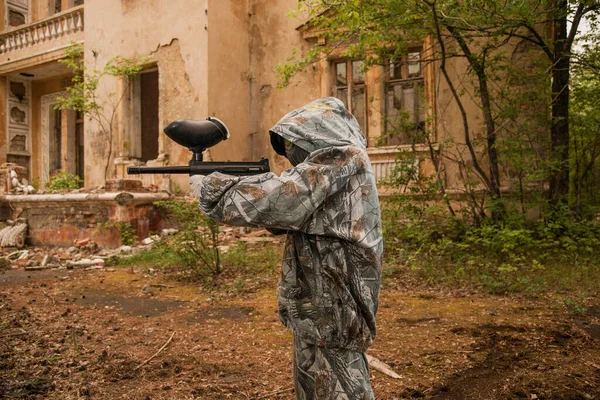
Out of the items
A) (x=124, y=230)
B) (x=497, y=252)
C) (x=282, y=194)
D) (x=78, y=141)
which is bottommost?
(x=497, y=252)

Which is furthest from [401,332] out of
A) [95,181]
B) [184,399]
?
[95,181]

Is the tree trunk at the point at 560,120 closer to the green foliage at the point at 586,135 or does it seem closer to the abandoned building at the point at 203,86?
the green foliage at the point at 586,135

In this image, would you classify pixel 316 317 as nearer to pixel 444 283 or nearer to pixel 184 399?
pixel 184 399

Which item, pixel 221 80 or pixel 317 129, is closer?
pixel 317 129

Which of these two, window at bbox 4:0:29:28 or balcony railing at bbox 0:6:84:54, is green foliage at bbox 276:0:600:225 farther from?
window at bbox 4:0:29:28

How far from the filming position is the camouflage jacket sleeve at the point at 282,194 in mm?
1340

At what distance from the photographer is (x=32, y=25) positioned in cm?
1313

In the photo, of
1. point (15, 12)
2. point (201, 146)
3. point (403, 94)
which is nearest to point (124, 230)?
point (403, 94)

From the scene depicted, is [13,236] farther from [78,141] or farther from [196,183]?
[196,183]

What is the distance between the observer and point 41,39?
514 inches

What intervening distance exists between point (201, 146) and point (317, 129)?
47 cm

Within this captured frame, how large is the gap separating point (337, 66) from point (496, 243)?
5.66 meters

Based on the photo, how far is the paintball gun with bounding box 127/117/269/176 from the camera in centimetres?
158

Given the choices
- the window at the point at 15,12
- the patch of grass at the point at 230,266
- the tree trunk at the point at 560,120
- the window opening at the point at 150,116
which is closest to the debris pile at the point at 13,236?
the patch of grass at the point at 230,266
